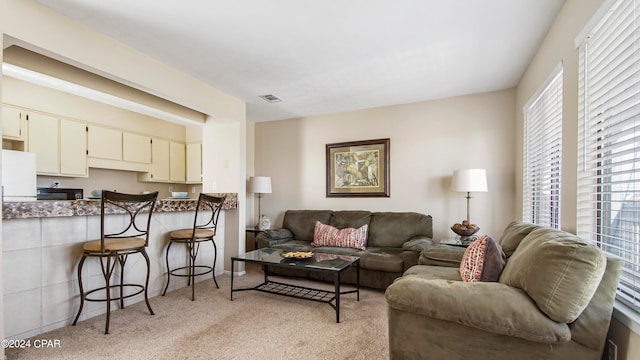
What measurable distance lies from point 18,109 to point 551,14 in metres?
5.59

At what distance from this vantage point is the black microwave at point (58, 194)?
379cm

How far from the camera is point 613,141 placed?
1.46 meters

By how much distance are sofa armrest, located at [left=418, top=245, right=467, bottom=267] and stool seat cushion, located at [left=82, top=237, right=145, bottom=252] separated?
2.55 metres

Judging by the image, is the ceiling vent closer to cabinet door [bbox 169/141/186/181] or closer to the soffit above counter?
the soffit above counter

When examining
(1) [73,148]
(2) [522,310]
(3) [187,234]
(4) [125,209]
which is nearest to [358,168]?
(3) [187,234]

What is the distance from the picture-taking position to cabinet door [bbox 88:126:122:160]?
4.30m

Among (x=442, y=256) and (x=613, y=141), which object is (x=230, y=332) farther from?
(x=613, y=141)

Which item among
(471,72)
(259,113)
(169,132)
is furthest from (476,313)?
(169,132)

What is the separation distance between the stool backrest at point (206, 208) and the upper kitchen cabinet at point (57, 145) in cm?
197

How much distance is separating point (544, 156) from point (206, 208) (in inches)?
141

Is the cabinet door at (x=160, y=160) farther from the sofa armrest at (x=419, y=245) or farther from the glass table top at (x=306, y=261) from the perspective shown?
the sofa armrest at (x=419, y=245)

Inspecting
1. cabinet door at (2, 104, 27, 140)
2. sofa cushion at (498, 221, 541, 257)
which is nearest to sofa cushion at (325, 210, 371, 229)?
sofa cushion at (498, 221, 541, 257)

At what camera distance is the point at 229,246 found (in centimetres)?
404

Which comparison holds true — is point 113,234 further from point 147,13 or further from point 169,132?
point 169,132
